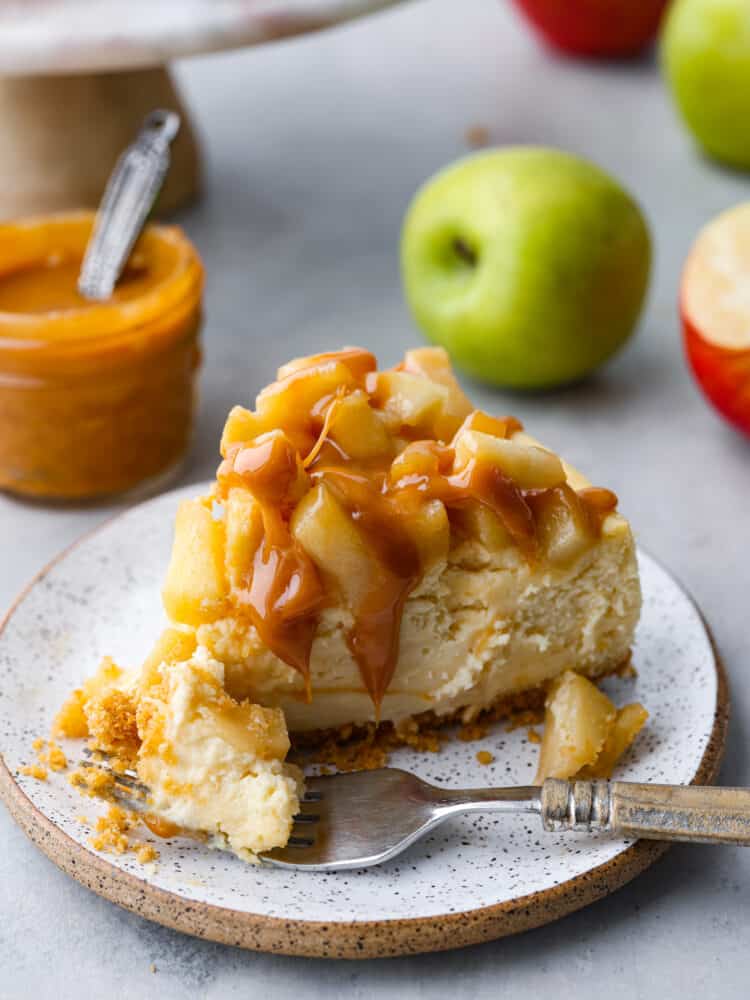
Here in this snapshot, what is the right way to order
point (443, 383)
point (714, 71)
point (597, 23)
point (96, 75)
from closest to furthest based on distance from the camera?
point (443, 383)
point (96, 75)
point (714, 71)
point (597, 23)

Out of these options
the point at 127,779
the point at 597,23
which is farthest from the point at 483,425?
the point at 597,23

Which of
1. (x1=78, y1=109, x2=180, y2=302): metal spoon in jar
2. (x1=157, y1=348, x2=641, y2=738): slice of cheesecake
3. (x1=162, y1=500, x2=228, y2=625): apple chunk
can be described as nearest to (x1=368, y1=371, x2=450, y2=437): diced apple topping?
(x1=157, y1=348, x2=641, y2=738): slice of cheesecake

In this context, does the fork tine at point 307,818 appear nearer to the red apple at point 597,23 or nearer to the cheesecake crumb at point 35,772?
the cheesecake crumb at point 35,772

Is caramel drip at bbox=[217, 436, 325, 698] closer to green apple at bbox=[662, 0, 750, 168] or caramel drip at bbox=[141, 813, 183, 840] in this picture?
→ caramel drip at bbox=[141, 813, 183, 840]

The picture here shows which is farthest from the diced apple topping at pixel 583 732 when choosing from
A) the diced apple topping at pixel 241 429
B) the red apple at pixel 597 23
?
the red apple at pixel 597 23

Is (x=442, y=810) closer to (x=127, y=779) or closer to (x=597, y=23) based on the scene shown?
(x=127, y=779)

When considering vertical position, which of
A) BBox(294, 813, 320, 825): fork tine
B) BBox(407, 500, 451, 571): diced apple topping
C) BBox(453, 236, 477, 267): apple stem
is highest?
BBox(407, 500, 451, 571): diced apple topping
